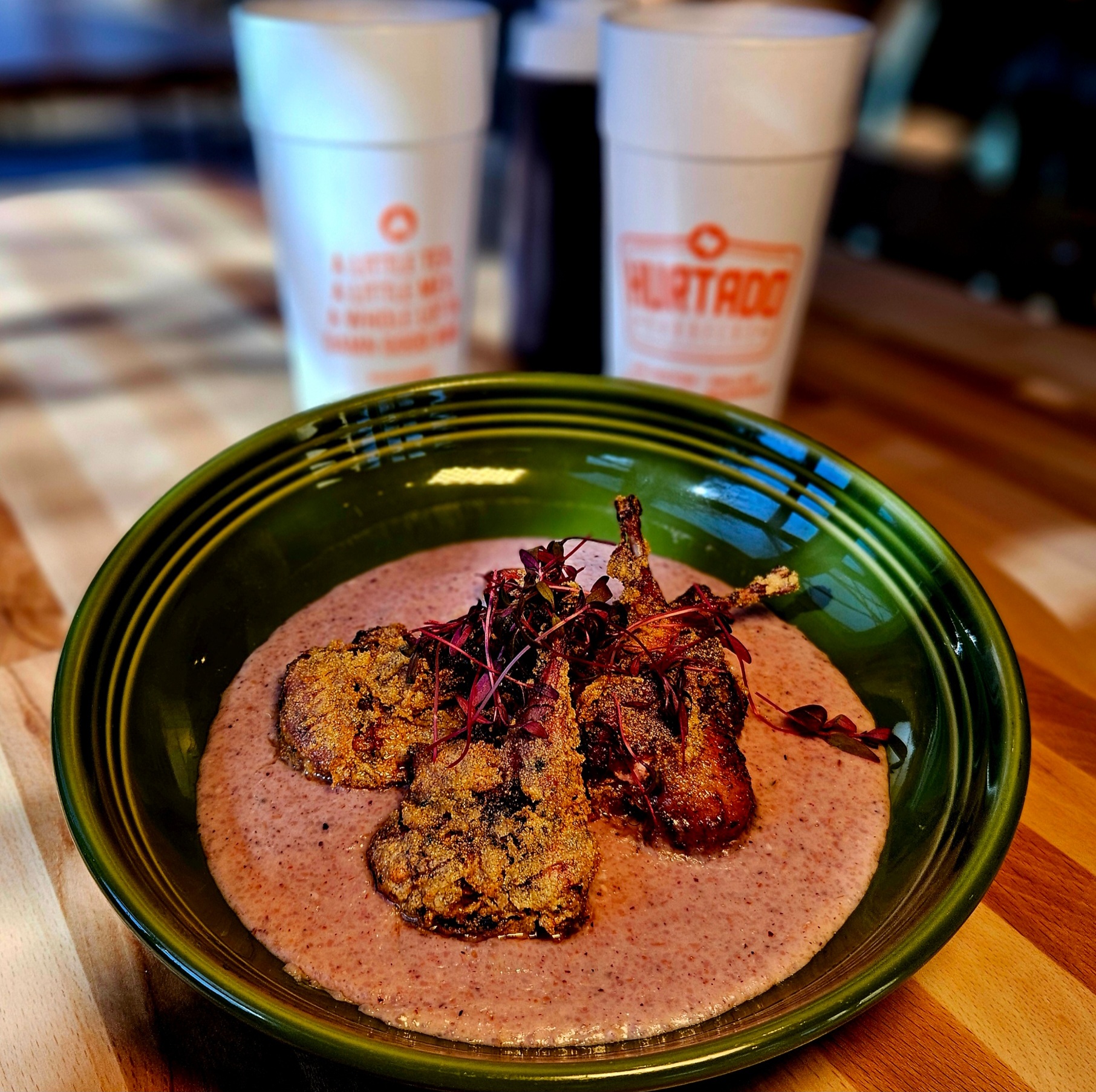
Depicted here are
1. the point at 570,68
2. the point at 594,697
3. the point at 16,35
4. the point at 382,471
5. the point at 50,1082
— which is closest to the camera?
the point at 50,1082

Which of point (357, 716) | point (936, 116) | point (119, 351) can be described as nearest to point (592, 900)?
point (357, 716)

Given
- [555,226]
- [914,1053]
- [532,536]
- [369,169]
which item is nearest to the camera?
[914,1053]

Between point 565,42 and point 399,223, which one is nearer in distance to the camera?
point 399,223

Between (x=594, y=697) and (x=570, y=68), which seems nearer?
(x=594, y=697)

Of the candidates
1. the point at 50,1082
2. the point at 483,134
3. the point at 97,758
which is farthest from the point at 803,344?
the point at 50,1082

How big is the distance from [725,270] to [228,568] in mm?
740

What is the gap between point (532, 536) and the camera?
3.78ft

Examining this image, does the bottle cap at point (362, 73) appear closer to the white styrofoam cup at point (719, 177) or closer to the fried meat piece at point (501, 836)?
the white styrofoam cup at point (719, 177)

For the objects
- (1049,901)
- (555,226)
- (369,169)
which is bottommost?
(1049,901)

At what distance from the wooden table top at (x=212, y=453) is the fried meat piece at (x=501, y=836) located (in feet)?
0.45

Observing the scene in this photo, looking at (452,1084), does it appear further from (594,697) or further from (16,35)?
(16,35)

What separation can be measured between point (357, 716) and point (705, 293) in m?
0.76

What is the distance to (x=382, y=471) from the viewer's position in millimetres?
1134

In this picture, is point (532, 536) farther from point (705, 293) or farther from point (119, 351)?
point (119, 351)
